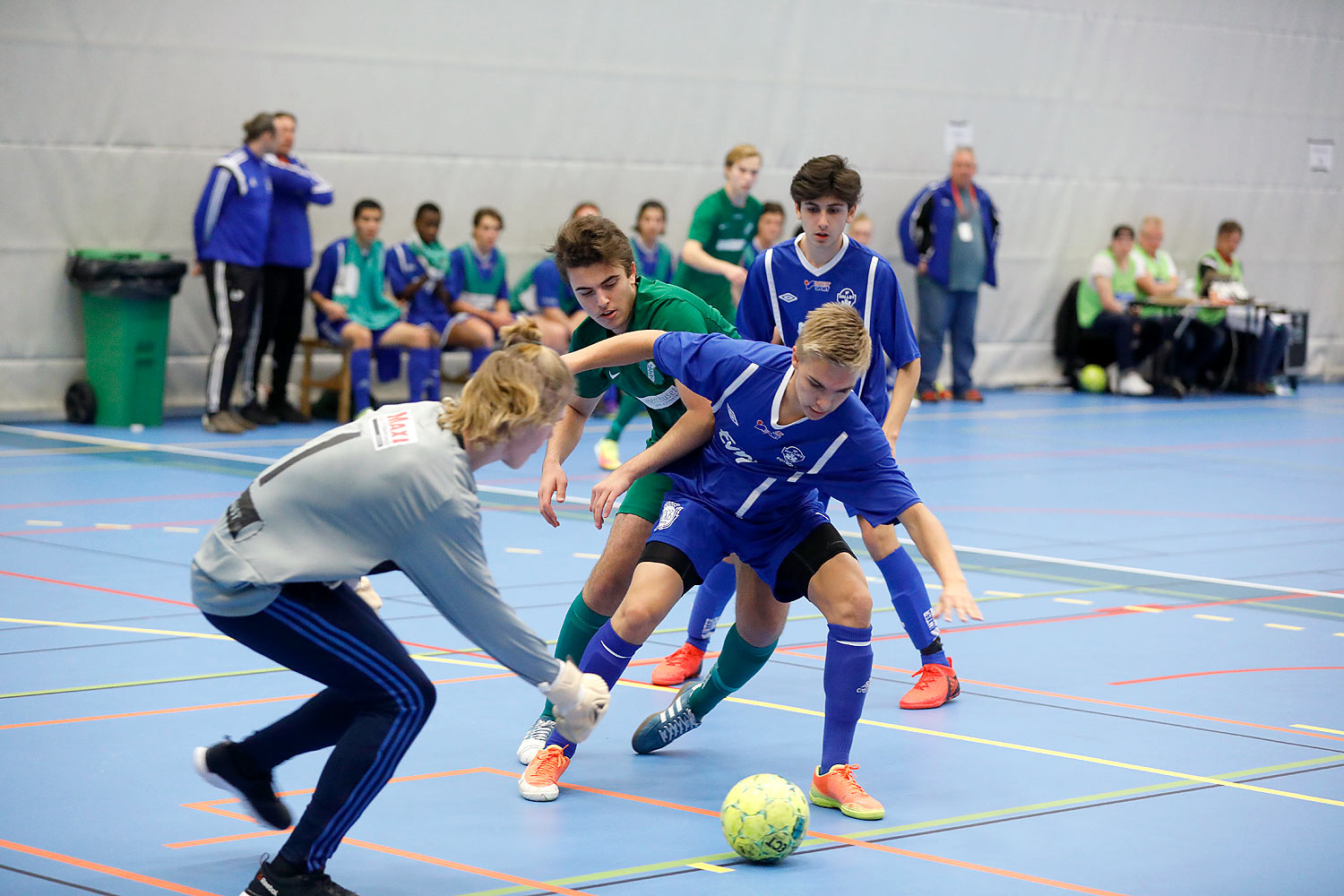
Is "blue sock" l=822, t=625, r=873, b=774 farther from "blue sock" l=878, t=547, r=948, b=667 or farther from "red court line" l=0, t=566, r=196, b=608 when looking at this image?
"red court line" l=0, t=566, r=196, b=608

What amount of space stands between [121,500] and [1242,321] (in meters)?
14.1

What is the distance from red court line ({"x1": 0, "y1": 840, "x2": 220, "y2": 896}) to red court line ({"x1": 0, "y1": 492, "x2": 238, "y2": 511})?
5765 millimetres

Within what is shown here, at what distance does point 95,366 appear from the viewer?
13.5 meters

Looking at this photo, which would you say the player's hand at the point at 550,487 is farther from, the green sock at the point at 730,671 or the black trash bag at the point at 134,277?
the black trash bag at the point at 134,277

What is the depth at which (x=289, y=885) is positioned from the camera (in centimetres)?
371

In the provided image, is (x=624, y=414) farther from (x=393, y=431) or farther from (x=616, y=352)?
(x=393, y=431)

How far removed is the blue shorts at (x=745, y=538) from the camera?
4945mm

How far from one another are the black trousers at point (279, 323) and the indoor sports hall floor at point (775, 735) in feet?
13.0

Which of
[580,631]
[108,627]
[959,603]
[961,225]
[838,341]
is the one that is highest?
[961,225]

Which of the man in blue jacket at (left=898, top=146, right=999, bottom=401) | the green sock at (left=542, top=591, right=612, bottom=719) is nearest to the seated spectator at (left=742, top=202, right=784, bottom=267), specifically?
the man in blue jacket at (left=898, top=146, right=999, bottom=401)

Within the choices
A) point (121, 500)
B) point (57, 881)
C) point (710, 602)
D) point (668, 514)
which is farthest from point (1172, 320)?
point (57, 881)

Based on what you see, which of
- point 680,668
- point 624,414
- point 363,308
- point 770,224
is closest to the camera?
point 680,668

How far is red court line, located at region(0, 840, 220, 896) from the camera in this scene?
12.7 feet

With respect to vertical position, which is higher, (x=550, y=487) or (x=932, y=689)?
(x=550, y=487)
